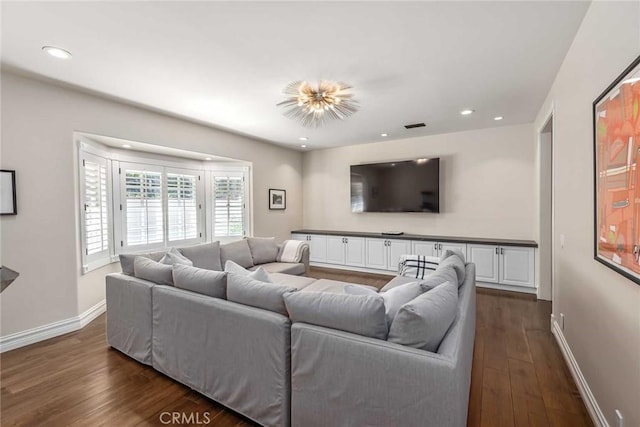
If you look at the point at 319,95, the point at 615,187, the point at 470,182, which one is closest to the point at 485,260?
the point at 470,182

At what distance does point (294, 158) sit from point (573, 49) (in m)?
5.14

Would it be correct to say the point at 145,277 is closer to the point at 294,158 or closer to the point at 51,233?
the point at 51,233

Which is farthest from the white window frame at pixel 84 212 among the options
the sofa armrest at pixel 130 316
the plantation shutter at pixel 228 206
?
the plantation shutter at pixel 228 206

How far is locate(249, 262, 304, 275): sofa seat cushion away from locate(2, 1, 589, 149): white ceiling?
89.8 inches

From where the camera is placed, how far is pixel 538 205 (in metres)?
4.01

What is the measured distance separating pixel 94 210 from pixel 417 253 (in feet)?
15.9

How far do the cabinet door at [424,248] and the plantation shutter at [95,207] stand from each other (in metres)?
4.75

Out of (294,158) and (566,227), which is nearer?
(566,227)

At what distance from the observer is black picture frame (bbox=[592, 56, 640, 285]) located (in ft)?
4.19

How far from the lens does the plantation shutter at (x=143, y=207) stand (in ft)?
13.8

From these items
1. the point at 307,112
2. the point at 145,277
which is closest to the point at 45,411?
the point at 145,277

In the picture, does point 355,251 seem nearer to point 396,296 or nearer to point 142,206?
point 142,206

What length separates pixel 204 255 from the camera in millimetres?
3816

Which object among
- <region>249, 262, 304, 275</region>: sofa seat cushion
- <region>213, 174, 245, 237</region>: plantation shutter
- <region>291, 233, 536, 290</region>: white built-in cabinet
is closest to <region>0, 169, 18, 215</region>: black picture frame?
<region>249, 262, 304, 275</region>: sofa seat cushion
